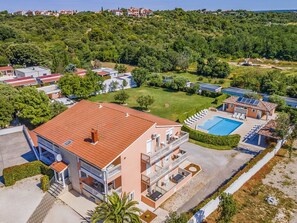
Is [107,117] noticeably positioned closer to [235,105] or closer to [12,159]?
[12,159]

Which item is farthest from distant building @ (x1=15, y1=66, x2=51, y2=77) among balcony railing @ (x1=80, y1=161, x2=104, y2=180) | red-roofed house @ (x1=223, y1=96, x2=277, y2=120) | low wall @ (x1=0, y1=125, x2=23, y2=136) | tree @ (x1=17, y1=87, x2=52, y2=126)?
balcony railing @ (x1=80, y1=161, x2=104, y2=180)

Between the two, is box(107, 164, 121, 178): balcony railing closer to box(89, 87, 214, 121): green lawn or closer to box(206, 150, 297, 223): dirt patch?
box(206, 150, 297, 223): dirt patch

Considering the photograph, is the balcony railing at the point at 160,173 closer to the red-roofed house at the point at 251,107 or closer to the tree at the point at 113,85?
the red-roofed house at the point at 251,107

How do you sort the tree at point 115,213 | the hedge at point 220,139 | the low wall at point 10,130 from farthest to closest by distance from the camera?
1. the low wall at point 10,130
2. the hedge at point 220,139
3. the tree at point 115,213

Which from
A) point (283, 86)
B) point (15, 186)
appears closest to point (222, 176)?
point (15, 186)

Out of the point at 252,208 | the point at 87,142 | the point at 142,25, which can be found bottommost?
the point at 252,208

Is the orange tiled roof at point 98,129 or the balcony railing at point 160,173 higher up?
the orange tiled roof at point 98,129

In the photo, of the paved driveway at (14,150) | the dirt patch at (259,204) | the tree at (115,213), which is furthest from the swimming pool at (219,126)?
the paved driveway at (14,150)
